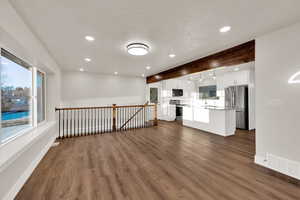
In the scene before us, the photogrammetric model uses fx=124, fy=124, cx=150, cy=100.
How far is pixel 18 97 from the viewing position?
2.32 m

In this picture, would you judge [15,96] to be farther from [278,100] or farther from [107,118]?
[278,100]

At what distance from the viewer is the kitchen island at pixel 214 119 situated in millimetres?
4305

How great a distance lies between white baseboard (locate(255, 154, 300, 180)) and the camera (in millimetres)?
1994

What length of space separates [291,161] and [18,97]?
4944 mm

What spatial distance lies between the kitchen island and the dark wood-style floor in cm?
106

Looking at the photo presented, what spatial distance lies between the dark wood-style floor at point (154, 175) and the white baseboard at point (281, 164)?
0.15 metres

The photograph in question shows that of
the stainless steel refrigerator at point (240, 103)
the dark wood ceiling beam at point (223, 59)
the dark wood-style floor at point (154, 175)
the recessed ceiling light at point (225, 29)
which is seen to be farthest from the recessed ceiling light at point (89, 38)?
the stainless steel refrigerator at point (240, 103)

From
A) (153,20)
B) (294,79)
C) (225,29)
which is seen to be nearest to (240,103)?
(294,79)

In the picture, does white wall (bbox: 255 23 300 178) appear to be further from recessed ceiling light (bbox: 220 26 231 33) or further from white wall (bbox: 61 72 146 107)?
A: white wall (bbox: 61 72 146 107)

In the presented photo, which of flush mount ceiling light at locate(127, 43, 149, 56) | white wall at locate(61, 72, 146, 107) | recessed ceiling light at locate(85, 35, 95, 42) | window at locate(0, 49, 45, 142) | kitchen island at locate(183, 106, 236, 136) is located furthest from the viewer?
white wall at locate(61, 72, 146, 107)

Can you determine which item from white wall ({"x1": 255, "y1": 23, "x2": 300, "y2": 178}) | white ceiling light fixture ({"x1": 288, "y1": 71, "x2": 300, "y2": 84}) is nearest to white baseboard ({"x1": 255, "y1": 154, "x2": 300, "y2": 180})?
white wall ({"x1": 255, "y1": 23, "x2": 300, "y2": 178})

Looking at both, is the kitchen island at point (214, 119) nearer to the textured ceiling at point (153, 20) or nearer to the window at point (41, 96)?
the textured ceiling at point (153, 20)

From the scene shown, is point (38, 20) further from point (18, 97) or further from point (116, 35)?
point (18, 97)

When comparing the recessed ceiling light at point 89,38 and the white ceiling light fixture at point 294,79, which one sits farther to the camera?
the recessed ceiling light at point 89,38
